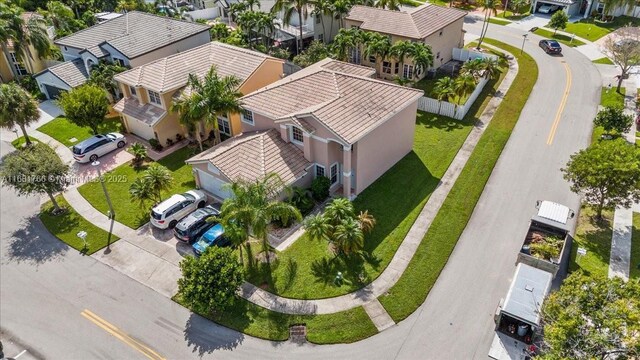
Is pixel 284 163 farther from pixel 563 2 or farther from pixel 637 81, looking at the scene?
pixel 563 2

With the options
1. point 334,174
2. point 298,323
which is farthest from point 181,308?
point 334,174

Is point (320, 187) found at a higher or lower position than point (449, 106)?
lower

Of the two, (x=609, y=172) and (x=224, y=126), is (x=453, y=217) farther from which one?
(x=224, y=126)

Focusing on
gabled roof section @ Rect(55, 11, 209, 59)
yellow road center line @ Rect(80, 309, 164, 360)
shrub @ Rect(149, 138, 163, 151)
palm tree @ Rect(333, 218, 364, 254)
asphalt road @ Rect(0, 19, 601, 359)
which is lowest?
yellow road center line @ Rect(80, 309, 164, 360)

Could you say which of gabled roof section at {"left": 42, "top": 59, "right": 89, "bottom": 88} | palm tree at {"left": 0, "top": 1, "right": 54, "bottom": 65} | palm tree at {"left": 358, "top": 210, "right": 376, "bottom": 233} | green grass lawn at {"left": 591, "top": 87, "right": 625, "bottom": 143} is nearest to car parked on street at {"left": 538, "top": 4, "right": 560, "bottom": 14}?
green grass lawn at {"left": 591, "top": 87, "right": 625, "bottom": 143}

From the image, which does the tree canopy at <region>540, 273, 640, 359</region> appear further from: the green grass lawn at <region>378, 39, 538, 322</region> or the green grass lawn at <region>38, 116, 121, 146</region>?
→ the green grass lawn at <region>38, 116, 121, 146</region>

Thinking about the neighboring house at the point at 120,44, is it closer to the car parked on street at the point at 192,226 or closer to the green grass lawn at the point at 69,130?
the green grass lawn at the point at 69,130
